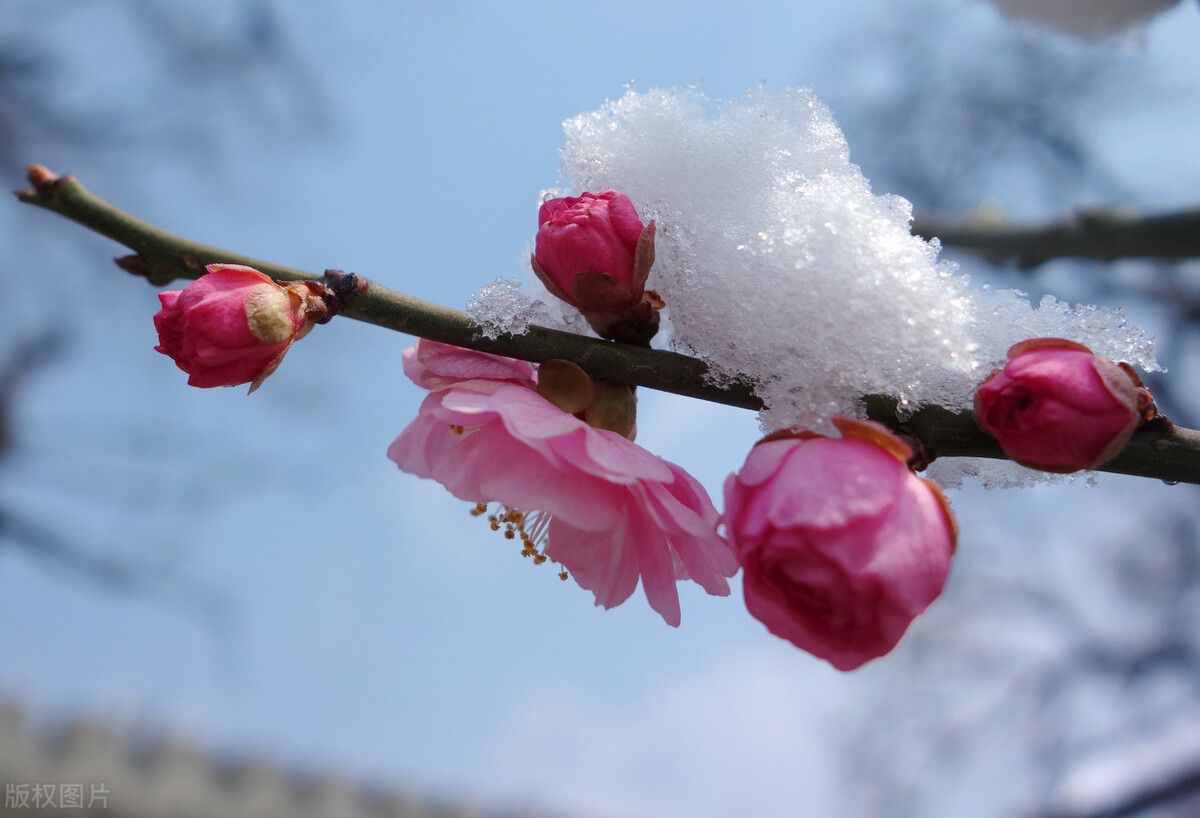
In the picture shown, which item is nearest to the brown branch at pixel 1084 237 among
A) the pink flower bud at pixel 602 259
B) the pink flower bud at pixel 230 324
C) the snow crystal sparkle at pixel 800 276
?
the snow crystal sparkle at pixel 800 276

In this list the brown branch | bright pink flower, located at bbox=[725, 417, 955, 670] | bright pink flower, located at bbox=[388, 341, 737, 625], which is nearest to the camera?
bright pink flower, located at bbox=[725, 417, 955, 670]

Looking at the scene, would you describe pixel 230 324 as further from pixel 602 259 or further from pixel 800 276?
pixel 800 276

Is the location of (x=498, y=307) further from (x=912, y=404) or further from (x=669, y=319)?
(x=912, y=404)

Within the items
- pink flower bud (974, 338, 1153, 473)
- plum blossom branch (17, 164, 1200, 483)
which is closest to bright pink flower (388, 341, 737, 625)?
plum blossom branch (17, 164, 1200, 483)

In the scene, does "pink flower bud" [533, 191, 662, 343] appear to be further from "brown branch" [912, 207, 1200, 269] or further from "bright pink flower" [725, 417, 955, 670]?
"brown branch" [912, 207, 1200, 269]

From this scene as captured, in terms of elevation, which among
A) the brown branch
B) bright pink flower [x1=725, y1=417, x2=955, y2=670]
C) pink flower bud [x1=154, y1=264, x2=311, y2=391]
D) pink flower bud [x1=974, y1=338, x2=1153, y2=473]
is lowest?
bright pink flower [x1=725, y1=417, x2=955, y2=670]

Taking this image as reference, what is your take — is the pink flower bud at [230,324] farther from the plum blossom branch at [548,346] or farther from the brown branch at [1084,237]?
the brown branch at [1084,237]

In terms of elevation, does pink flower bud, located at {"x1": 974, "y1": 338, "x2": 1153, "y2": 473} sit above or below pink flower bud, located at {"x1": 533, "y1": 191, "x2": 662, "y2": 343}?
below
